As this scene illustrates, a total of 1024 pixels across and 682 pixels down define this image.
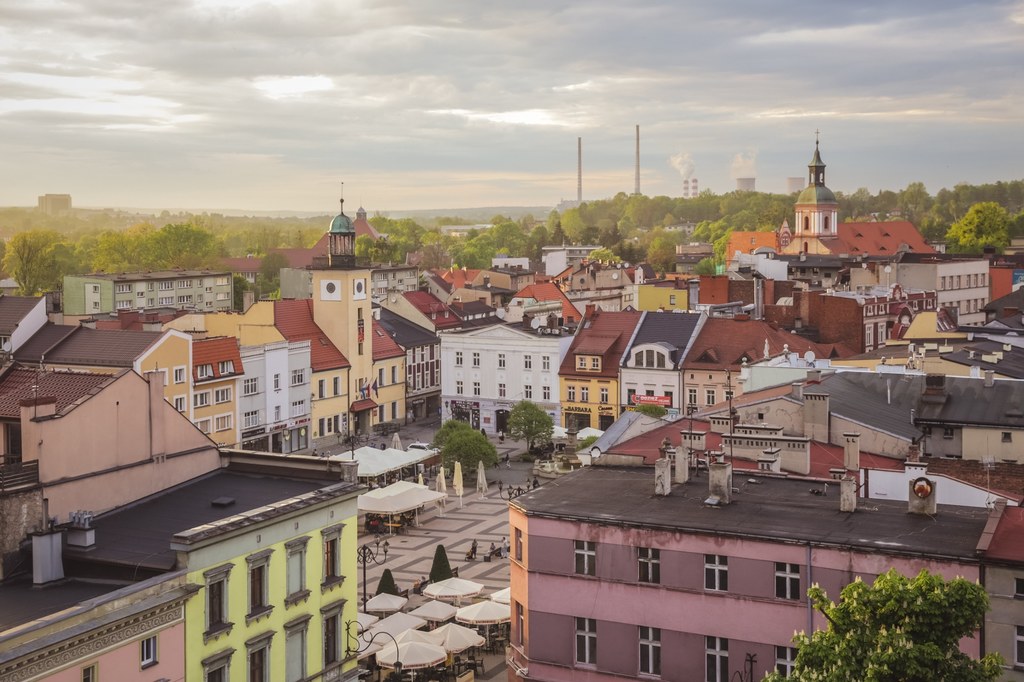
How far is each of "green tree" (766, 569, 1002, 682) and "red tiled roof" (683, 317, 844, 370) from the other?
5642 centimetres

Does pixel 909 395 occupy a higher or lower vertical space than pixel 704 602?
higher

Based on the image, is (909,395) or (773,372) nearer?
(909,395)

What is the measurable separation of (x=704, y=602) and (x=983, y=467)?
15.1 m

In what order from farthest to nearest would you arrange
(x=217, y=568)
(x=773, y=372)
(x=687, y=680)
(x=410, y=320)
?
(x=410, y=320) → (x=773, y=372) → (x=687, y=680) → (x=217, y=568)

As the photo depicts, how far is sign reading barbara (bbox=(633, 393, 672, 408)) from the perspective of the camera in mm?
82188

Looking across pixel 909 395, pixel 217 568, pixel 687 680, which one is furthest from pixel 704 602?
pixel 909 395

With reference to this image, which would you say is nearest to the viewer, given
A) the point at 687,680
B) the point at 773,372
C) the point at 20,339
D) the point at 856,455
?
the point at 687,680

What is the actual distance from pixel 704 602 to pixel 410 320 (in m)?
73.1

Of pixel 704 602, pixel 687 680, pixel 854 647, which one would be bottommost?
pixel 687 680

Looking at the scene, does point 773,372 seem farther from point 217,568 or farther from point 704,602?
point 217,568

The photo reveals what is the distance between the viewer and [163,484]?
3416cm

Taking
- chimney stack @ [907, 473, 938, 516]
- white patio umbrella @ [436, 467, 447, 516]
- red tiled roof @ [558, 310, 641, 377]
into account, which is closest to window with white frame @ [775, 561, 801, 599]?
chimney stack @ [907, 473, 938, 516]

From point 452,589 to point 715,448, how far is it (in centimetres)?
1136

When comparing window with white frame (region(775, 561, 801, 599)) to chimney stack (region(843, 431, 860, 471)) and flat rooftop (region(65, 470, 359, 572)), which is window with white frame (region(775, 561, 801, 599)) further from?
flat rooftop (region(65, 470, 359, 572))
